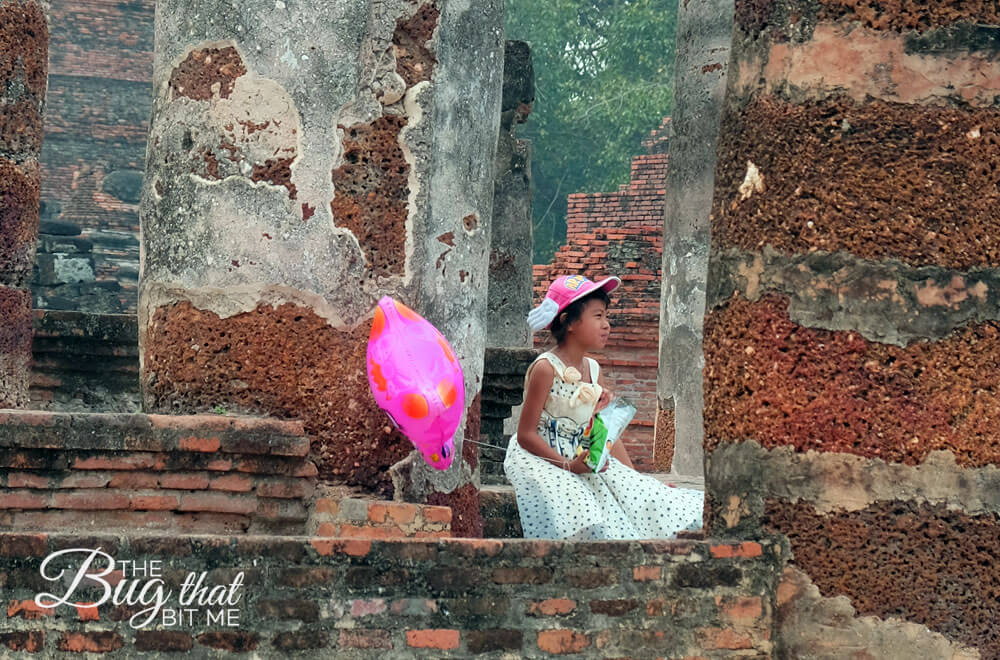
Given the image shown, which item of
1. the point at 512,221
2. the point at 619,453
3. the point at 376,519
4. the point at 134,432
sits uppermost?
the point at 512,221

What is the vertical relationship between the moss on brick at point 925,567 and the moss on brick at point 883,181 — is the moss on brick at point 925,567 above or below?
below

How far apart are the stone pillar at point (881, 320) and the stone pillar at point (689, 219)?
5.69m

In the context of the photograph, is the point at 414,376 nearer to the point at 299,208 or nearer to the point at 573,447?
the point at 299,208

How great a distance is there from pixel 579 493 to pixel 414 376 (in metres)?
0.95

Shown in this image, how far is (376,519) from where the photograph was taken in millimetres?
4898

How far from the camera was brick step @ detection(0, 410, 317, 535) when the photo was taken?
4.64m

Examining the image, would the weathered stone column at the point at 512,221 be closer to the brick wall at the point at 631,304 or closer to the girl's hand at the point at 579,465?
the brick wall at the point at 631,304

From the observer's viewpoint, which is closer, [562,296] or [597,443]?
[597,443]

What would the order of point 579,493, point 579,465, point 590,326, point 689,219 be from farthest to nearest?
point 689,219, point 590,326, point 579,465, point 579,493

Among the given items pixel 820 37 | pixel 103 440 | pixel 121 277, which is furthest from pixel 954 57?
pixel 121 277

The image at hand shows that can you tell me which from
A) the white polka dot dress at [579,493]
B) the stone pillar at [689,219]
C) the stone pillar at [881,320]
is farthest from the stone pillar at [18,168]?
the stone pillar at [689,219]

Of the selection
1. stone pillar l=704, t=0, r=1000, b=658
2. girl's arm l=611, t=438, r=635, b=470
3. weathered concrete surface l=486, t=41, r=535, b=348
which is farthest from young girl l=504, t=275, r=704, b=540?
weathered concrete surface l=486, t=41, r=535, b=348

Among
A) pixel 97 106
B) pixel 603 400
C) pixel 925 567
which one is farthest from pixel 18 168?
pixel 97 106

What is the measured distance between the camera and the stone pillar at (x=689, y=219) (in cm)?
1005
